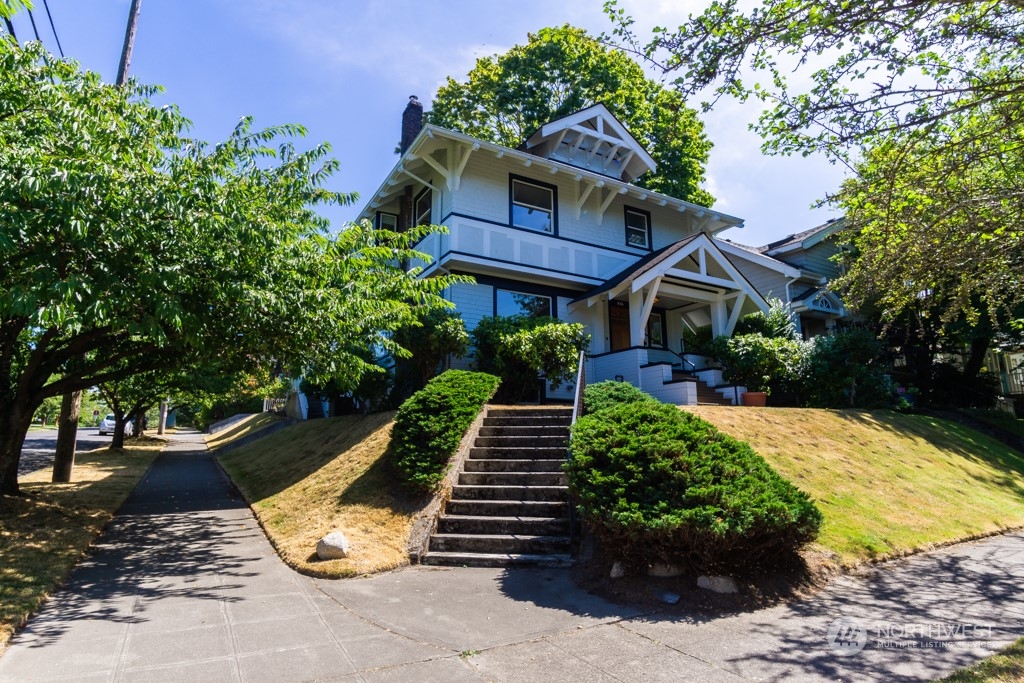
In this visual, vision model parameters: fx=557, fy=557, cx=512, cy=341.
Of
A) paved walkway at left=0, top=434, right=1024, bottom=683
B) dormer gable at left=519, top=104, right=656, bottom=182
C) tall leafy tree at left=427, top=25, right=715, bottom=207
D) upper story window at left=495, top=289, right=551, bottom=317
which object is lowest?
paved walkway at left=0, top=434, right=1024, bottom=683

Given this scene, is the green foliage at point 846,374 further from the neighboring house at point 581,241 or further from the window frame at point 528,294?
the window frame at point 528,294

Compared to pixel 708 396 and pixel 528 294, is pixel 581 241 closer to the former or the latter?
pixel 528 294

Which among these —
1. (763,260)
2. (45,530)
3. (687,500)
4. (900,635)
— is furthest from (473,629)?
(763,260)

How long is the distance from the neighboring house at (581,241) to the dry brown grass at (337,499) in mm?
4836

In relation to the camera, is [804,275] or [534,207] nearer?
[534,207]

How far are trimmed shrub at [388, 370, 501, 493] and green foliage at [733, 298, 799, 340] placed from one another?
1015cm

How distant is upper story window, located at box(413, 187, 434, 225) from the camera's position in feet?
55.8

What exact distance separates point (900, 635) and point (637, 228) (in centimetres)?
1580

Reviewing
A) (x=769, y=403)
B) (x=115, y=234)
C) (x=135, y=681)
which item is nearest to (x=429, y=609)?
(x=135, y=681)

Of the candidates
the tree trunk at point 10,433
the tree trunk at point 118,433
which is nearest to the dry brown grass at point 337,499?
the tree trunk at point 10,433

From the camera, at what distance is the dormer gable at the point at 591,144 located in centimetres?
1805

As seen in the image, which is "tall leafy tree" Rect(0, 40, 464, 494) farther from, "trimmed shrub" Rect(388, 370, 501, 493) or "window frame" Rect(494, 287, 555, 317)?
"window frame" Rect(494, 287, 555, 317)

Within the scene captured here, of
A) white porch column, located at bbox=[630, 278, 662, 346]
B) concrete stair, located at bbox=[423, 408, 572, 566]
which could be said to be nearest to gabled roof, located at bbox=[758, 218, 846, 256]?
white porch column, located at bbox=[630, 278, 662, 346]

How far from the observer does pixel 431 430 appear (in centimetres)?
863
